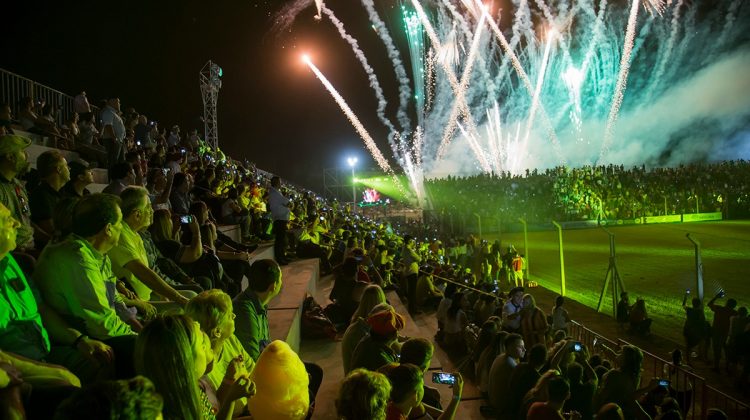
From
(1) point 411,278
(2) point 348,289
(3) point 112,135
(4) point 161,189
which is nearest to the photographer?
(4) point 161,189

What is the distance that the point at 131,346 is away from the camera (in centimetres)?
273

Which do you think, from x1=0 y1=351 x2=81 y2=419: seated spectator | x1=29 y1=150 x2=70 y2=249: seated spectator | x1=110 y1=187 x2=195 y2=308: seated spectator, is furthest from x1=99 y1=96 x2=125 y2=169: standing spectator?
x1=0 y1=351 x2=81 y2=419: seated spectator

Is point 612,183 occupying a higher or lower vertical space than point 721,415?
higher

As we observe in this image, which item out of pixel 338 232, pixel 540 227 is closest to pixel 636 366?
pixel 338 232

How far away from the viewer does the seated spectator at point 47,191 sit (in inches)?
170

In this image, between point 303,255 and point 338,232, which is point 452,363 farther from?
point 338,232

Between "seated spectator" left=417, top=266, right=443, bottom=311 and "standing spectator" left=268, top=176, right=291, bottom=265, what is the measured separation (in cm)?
276

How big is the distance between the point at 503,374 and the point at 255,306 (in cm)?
304

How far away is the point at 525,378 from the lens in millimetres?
5480

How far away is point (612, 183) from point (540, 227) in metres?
6.47

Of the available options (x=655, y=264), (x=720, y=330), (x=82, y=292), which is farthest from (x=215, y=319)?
(x=655, y=264)

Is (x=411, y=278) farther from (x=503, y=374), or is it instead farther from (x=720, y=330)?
A: (x=503, y=374)

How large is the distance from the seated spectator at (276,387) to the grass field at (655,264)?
1054 centimetres

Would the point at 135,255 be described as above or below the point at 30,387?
above
